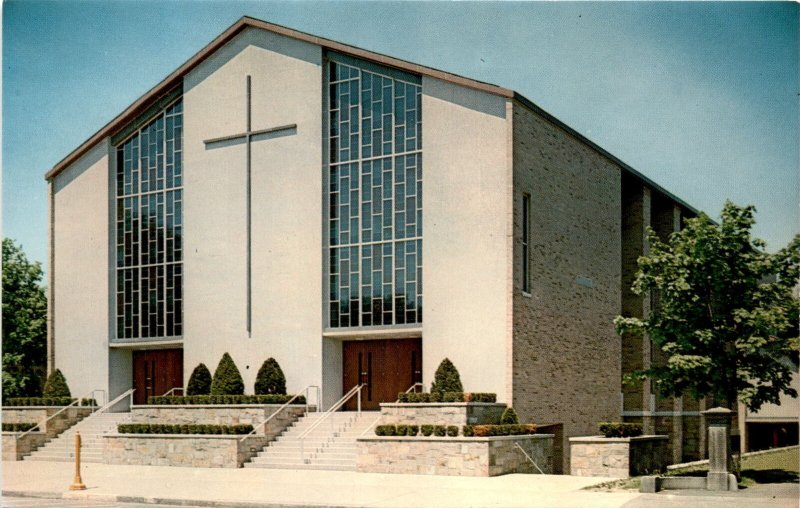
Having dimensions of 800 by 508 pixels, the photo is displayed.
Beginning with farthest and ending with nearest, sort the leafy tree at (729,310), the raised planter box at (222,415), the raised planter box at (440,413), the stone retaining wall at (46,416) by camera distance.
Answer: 1. the stone retaining wall at (46,416)
2. the raised planter box at (222,415)
3. the raised planter box at (440,413)
4. the leafy tree at (729,310)

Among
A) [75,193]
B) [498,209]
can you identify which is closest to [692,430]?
[498,209]

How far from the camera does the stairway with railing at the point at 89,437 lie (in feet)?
105

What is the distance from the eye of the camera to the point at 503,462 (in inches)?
987

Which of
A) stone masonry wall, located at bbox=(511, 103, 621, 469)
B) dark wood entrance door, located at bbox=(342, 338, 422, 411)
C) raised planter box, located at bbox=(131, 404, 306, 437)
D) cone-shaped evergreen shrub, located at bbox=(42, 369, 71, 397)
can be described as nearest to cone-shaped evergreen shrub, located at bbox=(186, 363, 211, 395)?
raised planter box, located at bbox=(131, 404, 306, 437)

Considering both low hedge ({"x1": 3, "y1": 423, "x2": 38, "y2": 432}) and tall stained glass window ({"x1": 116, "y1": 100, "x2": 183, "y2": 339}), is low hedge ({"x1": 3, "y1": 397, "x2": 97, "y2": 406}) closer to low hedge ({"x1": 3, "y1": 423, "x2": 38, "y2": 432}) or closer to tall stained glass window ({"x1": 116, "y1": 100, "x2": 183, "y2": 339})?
low hedge ({"x1": 3, "y1": 423, "x2": 38, "y2": 432})

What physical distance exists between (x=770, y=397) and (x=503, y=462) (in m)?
6.75

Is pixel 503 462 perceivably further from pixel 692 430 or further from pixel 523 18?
pixel 692 430

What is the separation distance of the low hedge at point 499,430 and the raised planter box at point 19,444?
15992 mm

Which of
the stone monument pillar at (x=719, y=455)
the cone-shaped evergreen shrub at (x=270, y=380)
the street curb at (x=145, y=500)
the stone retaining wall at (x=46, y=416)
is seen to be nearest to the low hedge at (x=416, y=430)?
the stone monument pillar at (x=719, y=455)

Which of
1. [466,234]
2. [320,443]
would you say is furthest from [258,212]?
[320,443]

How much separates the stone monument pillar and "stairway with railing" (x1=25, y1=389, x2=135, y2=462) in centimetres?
1895

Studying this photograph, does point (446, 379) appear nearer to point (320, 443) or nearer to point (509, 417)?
point (509, 417)

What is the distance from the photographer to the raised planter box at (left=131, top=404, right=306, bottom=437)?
29750mm

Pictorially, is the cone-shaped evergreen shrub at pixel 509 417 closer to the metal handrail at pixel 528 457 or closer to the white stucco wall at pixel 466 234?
the white stucco wall at pixel 466 234
